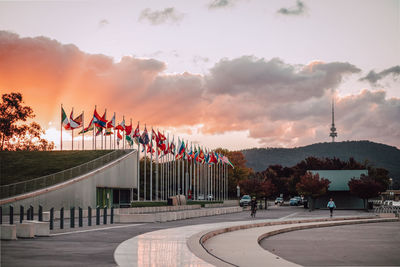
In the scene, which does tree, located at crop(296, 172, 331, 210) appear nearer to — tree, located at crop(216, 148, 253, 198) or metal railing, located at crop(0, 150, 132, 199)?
metal railing, located at crop(0, 150, 132, 199)

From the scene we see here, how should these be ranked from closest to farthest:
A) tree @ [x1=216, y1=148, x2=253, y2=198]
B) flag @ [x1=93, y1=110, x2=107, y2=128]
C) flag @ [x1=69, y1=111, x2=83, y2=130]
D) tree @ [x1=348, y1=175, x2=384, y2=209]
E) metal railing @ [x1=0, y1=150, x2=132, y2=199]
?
metal railing @ [x1=0, y1=150, x2=132, y2=199] → flag @ [x1=93, y1=110, x2=107, y2=128] → flag @ [x1=69, y1=111, x2=83, y2=130] → tree @ [x1=348, y1=175, x2=384, y2=209] → tree @ [x1=216, y1=148, x2=253, y2=198]

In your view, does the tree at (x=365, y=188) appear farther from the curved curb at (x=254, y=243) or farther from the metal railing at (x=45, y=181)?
the metal railing at (x=45, y=181)

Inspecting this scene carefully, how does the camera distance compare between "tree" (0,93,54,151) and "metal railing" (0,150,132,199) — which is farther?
"tree" (0,93,54,151)

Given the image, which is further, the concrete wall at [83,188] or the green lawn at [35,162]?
the green lawn at [35,162]

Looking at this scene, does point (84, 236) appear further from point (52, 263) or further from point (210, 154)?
point (210, 154)

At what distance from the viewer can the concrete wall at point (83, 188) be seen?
44838 millimetres

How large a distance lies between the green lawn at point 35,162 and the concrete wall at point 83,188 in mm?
5991

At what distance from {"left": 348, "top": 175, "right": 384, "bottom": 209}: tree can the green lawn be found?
34207 millimetres

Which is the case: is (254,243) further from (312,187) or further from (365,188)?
(365,188)

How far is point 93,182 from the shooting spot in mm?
54812

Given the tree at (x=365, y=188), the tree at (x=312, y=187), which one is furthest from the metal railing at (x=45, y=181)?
the tree at (x=365, y=188)

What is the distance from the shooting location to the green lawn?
58812 millimetres

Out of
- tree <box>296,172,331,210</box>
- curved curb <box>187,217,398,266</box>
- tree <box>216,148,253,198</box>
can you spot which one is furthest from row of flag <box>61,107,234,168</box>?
tree <box>216,148,253,198</box>

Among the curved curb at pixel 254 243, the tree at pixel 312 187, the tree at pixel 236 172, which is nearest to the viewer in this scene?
the curved curb at pixel 254 243
